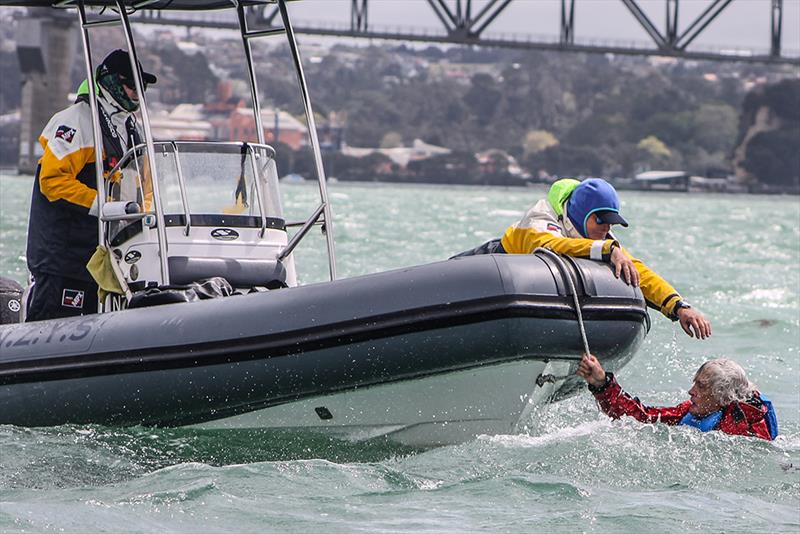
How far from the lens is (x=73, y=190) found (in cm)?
654

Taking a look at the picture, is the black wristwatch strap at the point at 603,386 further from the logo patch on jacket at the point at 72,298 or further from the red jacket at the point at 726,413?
the logo patch on jacket at the point at 72,298

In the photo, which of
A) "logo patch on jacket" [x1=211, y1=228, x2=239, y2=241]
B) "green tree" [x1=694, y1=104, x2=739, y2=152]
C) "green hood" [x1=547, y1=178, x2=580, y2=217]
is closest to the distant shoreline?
"green tree" [x1=694, y1=104, x2=739, y2=152]

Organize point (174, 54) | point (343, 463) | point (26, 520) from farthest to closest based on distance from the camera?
point (174, 54)
point (343, 463)
point (26, 520)

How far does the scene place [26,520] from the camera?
16.3 feet

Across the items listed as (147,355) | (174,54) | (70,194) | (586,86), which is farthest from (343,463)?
(586,86)

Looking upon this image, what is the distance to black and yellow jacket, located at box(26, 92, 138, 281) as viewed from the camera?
655 centimetres

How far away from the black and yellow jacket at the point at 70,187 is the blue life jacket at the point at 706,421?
8.59ft

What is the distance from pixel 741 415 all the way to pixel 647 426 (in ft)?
1.20

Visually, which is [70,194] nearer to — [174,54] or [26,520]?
[26,520]

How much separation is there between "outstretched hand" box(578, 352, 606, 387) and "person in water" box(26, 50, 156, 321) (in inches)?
86.6

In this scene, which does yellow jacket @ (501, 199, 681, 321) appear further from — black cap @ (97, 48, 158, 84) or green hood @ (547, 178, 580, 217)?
black cap @ (97, 48, 158, 84)

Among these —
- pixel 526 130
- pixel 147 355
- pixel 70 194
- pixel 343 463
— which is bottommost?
pixel 526 130

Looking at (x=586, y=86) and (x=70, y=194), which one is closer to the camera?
(x=70, y=194)

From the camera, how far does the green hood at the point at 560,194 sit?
6102mm
